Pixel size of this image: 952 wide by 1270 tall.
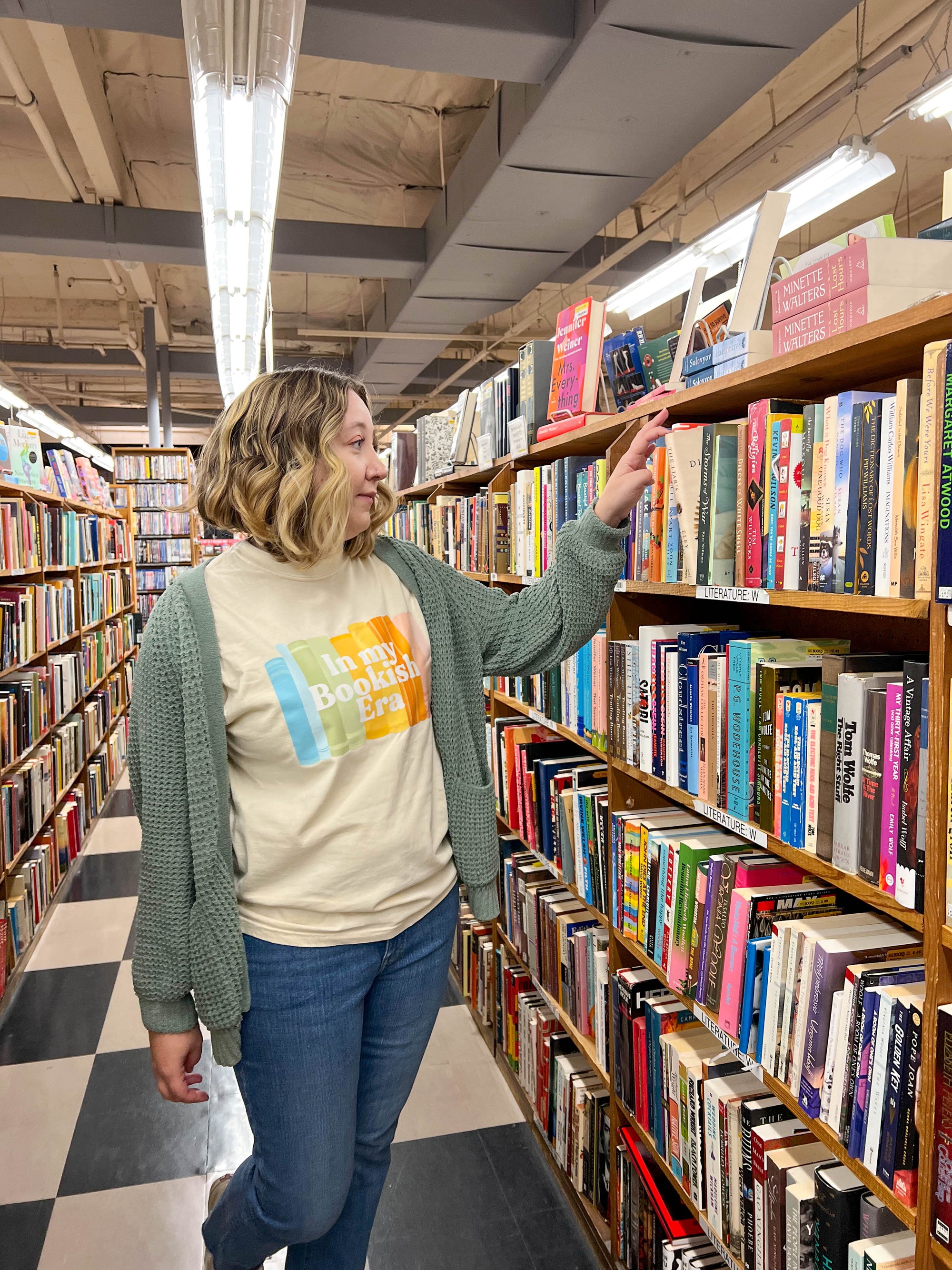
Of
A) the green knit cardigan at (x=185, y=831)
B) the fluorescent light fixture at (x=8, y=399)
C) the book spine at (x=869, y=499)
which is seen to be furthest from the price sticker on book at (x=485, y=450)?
the fluorescent light fixture at (x=8, y=399)

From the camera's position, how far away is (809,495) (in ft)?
3.90

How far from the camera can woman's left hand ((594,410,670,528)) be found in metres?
1.46

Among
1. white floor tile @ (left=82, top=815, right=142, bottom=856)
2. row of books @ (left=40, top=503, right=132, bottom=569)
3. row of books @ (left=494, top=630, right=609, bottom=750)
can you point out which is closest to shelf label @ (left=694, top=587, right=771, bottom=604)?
row of books @ (left=494, top=630, right=609, bottom=750)

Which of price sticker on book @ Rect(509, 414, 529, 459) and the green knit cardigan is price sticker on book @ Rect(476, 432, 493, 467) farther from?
the green knit cardigan

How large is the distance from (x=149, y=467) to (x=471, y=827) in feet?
25.4

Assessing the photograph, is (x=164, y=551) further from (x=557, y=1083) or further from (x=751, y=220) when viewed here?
(x=557, y=1083)

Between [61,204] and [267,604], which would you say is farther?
[61,204]

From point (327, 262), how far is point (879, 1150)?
5841 mm

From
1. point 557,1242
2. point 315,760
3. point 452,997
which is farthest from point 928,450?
point 452,997

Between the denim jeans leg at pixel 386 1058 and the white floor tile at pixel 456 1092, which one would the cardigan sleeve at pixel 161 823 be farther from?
the white floor tile at pixel 456 1092

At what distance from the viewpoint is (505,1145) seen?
89.4 inches

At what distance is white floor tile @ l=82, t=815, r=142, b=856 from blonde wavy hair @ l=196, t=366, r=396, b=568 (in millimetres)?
3768

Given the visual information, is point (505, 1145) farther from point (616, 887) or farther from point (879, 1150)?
point (879, 1150)

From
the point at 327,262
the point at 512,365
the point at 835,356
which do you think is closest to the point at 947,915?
the point at 835,356
